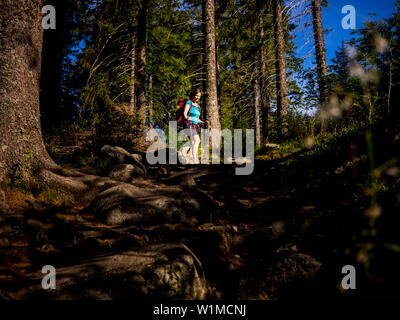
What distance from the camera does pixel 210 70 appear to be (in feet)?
27.9

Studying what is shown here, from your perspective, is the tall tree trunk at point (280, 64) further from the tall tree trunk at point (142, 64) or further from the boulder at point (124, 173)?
the boulder at point (124, 173)

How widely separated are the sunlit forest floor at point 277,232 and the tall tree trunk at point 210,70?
426 cm

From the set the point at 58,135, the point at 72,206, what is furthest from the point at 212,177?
the point at 58,135

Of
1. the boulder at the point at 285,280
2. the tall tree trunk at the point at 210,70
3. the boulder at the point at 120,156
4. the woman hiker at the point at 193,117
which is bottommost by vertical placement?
the boulder at the point at 285,280

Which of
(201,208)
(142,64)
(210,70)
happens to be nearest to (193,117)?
(210,70)

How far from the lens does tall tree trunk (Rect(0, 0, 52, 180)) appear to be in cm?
346

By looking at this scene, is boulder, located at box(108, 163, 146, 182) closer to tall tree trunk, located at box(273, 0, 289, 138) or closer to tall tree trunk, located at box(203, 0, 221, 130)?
tall tree trunk, located at box(203, 0, 221, 130)

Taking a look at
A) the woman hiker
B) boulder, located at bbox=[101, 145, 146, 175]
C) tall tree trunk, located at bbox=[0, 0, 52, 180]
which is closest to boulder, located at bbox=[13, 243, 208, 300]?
tall tree trunk, located at bbox=[0, 0, 52, 180]

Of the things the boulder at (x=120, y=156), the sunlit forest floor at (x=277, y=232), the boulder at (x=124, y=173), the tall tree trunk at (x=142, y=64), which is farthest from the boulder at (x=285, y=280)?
the tall tree trunk at (x=142, y=64)

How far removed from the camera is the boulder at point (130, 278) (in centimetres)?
176

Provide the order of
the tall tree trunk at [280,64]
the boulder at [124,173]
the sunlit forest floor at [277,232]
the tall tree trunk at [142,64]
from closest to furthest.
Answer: the sunlit forest floor at [277,232] → the boulder at [124,173] → the tall tree trunk at [142,64] → the tall tree trunk at [280,64]

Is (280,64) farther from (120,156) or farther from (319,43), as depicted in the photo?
(120,156)
